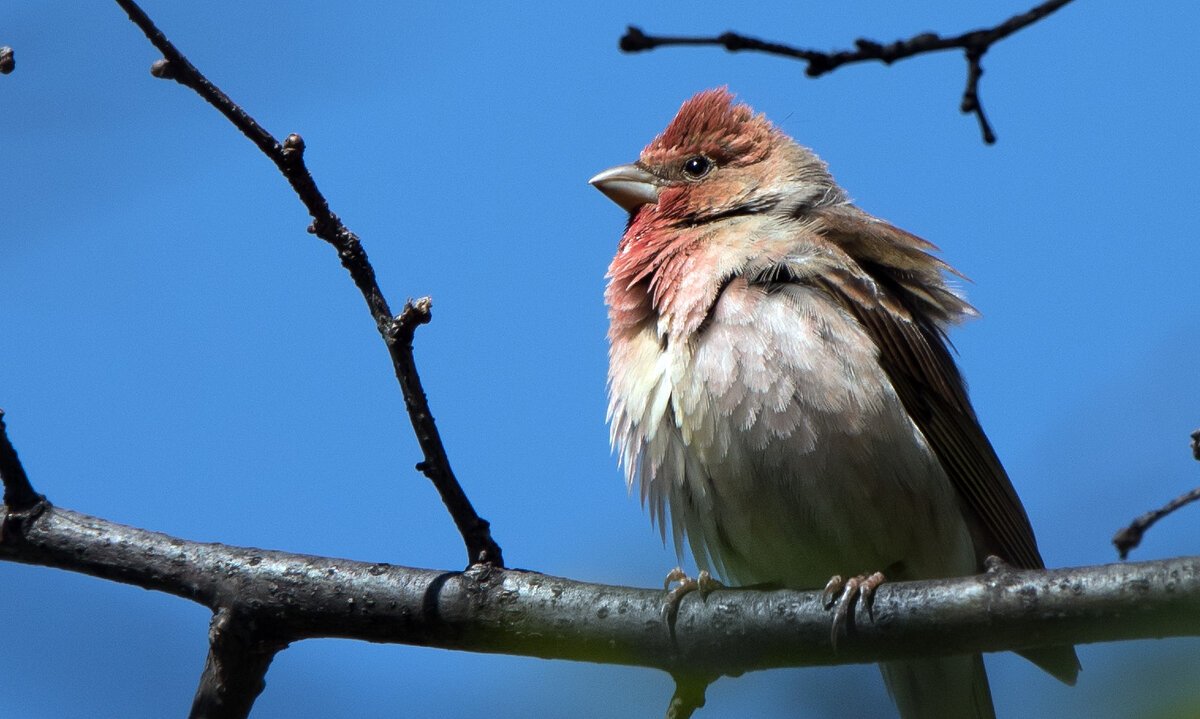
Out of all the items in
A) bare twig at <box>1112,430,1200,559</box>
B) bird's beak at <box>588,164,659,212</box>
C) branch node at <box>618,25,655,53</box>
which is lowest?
bare twig at <box>1112,430,1200,559</box>

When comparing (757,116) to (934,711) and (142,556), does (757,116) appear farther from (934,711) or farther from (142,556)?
(142,556)

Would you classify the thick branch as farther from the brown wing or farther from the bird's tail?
the bird's tail

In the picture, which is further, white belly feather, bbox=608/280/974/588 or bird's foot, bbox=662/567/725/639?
white belly feather, bbox=608/280/974/588

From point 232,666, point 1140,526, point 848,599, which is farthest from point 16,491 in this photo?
point 1140,526

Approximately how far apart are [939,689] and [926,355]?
1.62 meters

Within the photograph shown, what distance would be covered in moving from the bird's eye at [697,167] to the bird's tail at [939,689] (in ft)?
9.89

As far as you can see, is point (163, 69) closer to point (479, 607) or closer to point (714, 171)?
point (479, 607)

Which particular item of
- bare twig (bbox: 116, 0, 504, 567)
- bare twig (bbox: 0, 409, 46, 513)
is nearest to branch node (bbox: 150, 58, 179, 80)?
bare twig (bbox: 116, 0, 504, 567)

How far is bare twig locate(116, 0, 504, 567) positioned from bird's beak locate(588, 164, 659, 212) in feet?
11.0

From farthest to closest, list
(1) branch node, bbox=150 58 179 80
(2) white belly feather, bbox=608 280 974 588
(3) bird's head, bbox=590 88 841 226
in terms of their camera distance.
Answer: (3) bird's head, bbox=590 88 841 226 < (2) white belly feather, bbox=608 280 974 588 < (1) branch node, bbox=150 58 179 80

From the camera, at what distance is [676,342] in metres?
5.66

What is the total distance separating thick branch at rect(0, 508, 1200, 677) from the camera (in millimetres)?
4430

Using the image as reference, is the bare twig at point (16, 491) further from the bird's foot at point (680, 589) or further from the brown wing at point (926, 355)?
the brown wing at point (926, 355)

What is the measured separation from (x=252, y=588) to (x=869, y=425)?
8.67 feet
